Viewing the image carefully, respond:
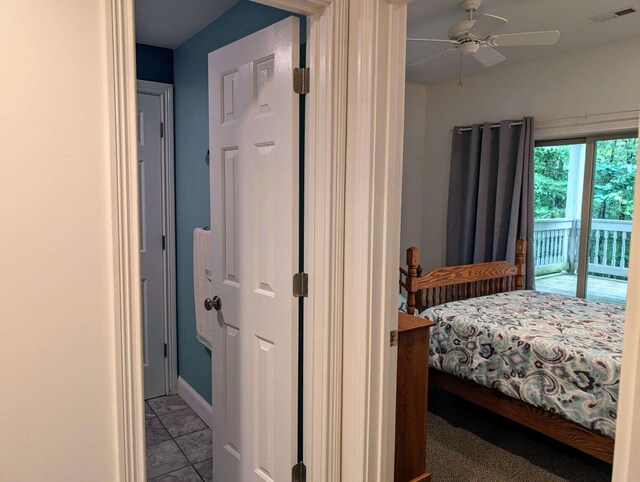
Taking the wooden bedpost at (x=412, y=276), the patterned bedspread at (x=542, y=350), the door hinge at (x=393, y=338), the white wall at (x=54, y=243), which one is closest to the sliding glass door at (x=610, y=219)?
the patterned bedspread at (x=542, y=350)

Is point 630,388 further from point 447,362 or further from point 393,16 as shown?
point 447,362

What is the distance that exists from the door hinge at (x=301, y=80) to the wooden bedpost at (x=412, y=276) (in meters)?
1.78

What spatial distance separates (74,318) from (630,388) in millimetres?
1190

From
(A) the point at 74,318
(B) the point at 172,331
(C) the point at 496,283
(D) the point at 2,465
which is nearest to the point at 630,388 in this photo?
(A) the point at 74,318

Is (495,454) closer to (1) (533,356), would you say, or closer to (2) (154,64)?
(1) (533,356)

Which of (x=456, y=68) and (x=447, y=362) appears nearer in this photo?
(x=447, y=362)

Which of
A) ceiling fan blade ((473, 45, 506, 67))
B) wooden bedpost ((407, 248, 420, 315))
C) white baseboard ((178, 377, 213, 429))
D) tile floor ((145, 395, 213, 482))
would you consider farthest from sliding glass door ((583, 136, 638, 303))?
tile floor ((145, 395, 213, 482))

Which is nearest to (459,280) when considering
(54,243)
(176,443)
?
(176,443)

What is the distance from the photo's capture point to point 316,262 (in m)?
1.66

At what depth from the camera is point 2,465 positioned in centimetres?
107

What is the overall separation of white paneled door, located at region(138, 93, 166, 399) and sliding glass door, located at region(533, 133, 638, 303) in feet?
10.8

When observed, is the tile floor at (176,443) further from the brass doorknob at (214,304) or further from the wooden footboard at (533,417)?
the wooden footboard at (533,417)

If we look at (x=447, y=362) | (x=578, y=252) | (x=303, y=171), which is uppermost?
(x=303, y=171)

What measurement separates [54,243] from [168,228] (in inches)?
85.0
